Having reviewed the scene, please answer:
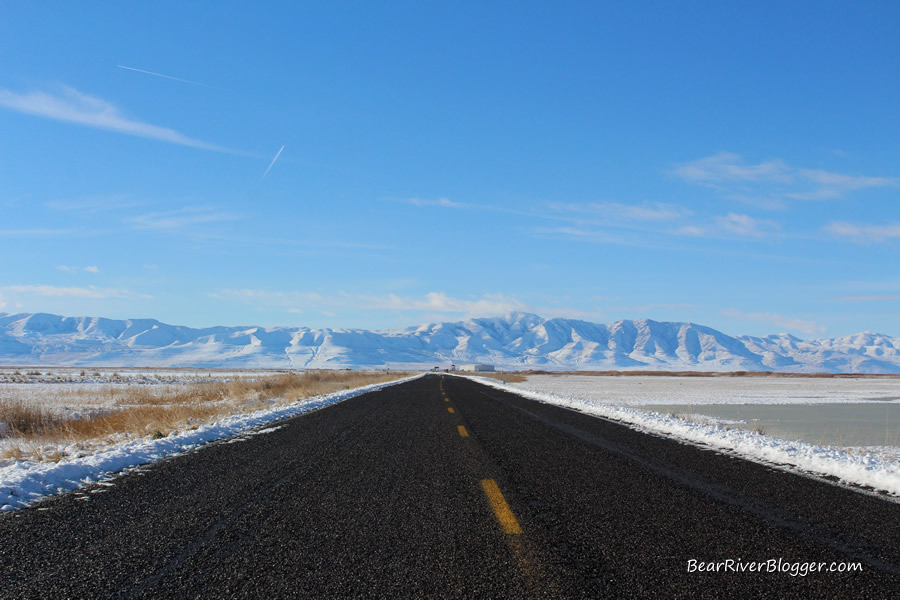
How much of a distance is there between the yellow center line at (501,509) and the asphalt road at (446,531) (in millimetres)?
23

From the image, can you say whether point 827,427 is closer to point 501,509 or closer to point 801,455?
point 801,455

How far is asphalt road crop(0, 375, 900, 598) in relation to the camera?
371 cm

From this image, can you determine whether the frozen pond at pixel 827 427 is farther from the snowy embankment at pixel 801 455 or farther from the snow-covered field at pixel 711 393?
the snow-covered field at pixel 711 393

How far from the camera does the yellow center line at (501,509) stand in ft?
16.1

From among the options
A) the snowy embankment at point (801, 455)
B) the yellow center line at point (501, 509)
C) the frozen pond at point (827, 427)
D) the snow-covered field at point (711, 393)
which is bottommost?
the snow-covered field at point (711, 393)

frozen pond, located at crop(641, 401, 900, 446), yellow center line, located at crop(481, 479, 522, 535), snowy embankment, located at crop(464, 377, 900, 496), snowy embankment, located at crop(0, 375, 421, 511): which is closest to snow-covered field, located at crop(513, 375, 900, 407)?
frozen pond, located at crop(641, 401, 900, 446)

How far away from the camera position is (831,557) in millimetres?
4293

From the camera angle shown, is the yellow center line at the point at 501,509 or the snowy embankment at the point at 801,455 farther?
the snowy embankment at the point at 801,455

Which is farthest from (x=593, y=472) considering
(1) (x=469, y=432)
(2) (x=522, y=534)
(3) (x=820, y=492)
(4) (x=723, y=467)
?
(1) (x=469, y=432)

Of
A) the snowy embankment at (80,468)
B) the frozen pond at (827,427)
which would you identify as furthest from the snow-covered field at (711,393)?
the snowy embankment at (80,468)

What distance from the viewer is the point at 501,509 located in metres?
5.59

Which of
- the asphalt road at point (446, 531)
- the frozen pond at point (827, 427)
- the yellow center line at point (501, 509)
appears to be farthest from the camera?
the frozen pond at point (827, 427)

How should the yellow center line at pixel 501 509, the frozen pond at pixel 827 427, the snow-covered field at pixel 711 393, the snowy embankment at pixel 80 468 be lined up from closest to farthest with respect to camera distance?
the yellow center line at pixel 501 509, the snowy embankment at pixel 80 468, the frozen pond at pixel 827 427, the snow-covered field at pixel 711 393

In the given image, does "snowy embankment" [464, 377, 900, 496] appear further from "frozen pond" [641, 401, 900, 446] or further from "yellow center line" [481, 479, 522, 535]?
"yellow center line" [481, 479, 522, 535]
